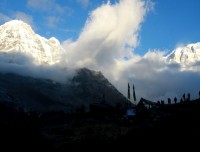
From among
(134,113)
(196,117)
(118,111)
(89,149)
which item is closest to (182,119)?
(196,117)

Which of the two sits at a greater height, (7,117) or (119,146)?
(7,117)

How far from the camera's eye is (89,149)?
38.1m

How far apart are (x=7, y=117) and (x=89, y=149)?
1036 cm

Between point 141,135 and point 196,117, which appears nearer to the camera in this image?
point 141,135

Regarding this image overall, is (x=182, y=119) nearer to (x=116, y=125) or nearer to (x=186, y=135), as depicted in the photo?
(x=186, y=135)

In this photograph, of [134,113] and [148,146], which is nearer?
[148,146]

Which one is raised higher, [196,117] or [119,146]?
[196,117]

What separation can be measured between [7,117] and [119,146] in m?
11.7

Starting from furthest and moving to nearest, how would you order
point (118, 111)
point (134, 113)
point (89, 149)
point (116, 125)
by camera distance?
point (118, 111) < point (134, 113) < point (116, 125) < point (89, 149)

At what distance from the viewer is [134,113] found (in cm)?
9256

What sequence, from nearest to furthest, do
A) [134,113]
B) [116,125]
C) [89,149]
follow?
[89,149], [116,125], [134,113]

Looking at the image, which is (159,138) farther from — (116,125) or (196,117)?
(116,125)

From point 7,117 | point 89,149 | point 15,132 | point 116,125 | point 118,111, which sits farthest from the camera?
point 118,111

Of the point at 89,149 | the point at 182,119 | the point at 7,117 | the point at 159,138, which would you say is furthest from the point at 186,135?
the point at 7,117
